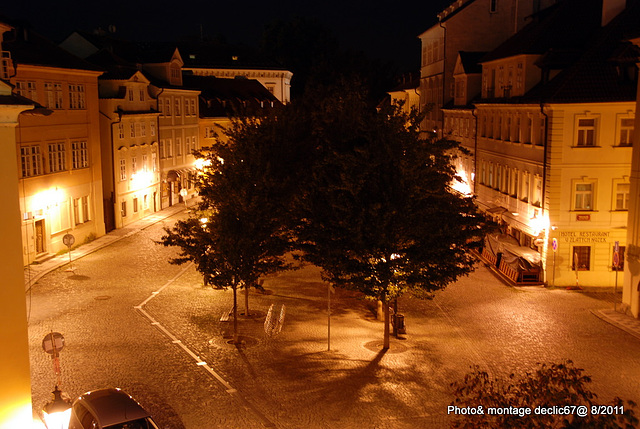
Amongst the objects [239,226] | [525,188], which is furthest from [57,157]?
[525,188]

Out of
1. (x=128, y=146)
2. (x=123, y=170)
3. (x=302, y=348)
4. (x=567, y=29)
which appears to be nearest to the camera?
(x=302, y=348)

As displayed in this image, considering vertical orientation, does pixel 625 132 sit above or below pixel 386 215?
above

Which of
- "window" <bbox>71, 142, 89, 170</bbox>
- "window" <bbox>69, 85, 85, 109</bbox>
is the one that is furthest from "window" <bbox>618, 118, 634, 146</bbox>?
"window" <bbox>69, 85, 85, 109</bbox>

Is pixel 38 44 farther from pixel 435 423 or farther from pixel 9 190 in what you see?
pixel 435 423

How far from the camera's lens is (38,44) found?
118 ft

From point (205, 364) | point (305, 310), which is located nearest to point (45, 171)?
point (305, 310)

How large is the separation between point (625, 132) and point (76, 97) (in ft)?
90.7

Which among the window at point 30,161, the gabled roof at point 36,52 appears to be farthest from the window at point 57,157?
the gabled roof at point 36,52

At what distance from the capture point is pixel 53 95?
35.0m

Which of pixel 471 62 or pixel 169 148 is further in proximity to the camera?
pixel 169 148

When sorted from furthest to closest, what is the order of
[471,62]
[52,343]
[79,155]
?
[471,62] < [79,155] < [52,343]

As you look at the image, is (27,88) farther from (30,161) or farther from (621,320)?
(621,320)

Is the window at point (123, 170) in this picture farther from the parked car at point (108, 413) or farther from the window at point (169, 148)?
the parked car at point (108, 413)

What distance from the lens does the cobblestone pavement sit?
1642 cm
